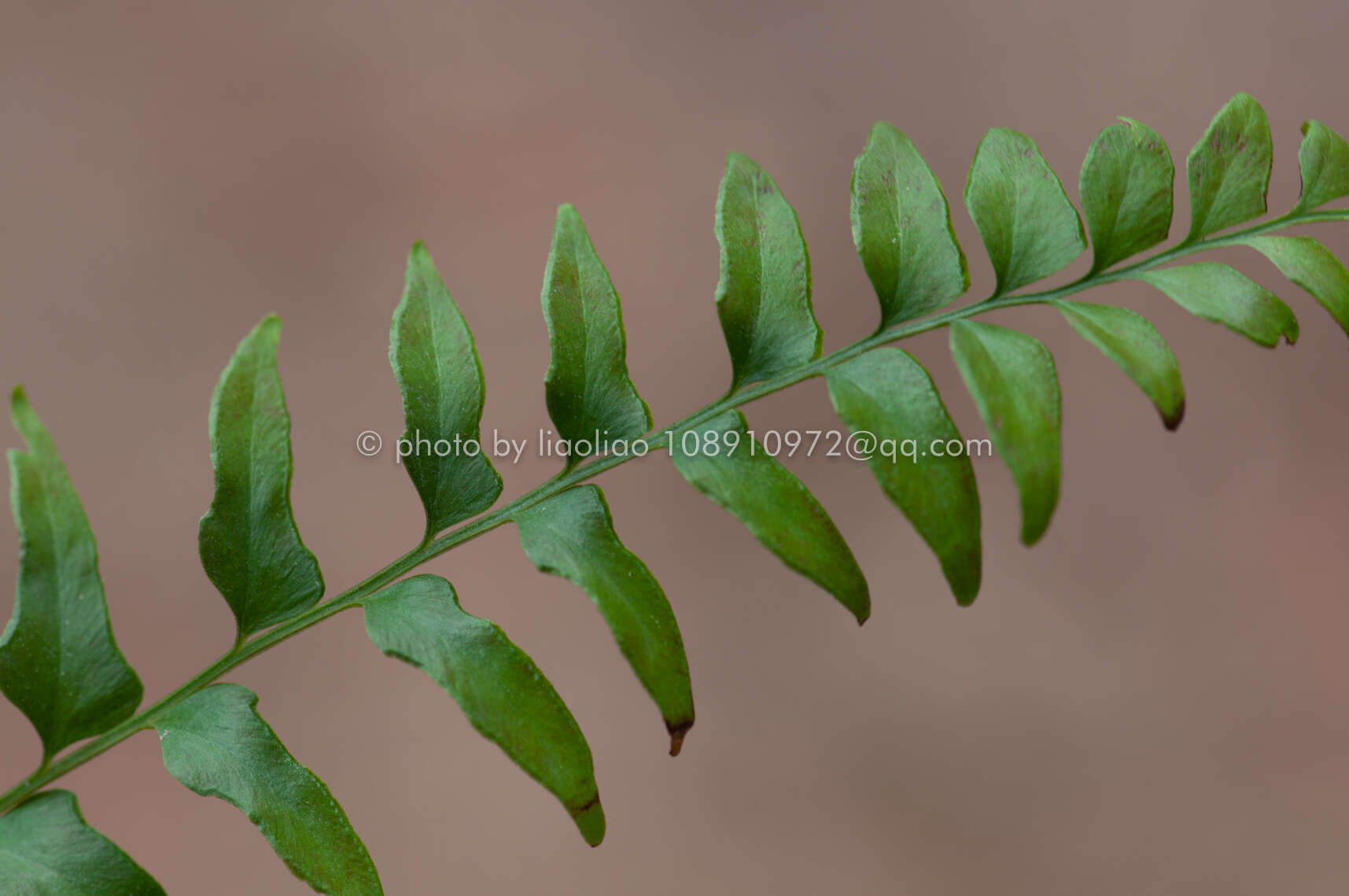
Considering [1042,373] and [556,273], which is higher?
[556,273]

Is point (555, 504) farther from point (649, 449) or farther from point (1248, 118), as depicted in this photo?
point (1248, 118)

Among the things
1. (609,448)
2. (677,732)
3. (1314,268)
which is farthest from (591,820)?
(1314,268)

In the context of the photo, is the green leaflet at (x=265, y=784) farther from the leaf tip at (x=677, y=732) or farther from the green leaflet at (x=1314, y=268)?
the green leaflet at (x=1314, y=268)

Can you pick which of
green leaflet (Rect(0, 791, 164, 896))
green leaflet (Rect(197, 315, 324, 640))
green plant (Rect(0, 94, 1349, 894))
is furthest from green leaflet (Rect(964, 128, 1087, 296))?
green leaflet (Rect(0, 791, 164, 896))

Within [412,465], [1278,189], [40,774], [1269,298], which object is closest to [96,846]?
[40,774]

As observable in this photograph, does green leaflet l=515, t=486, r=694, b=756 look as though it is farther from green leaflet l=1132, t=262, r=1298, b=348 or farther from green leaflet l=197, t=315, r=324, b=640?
green leaflet l=1132, t=262, r=1298, b=348

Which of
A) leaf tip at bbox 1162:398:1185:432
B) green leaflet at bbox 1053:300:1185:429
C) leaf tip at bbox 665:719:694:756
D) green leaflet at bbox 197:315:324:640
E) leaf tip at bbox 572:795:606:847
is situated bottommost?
leaf tip at bbox 572:795:606:847

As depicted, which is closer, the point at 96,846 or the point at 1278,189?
the point at 96,846
